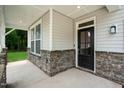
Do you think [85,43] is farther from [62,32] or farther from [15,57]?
[15,57]

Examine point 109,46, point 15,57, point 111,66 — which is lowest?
point 15,57

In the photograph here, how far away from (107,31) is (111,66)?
47.0 inches

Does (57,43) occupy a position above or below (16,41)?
below

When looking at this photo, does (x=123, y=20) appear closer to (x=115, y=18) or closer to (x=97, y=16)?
(x=115, y=18)

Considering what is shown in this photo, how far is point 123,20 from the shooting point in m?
3.52

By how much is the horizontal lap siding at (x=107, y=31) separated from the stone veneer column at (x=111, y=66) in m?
0.20

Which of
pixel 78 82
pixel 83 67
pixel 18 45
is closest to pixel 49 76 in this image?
pixel 78 82

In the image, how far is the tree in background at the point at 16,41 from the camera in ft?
70.8

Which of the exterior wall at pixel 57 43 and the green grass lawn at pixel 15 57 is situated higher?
the exterior wall at pixel 57 43

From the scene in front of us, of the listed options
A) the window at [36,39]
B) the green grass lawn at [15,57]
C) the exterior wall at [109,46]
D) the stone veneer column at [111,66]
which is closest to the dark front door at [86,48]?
the exterior wall at [109,46]

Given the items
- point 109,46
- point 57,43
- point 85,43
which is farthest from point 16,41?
point 109,46

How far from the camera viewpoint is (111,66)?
3846 millimetres

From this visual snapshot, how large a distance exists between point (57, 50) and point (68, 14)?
5.49 feet

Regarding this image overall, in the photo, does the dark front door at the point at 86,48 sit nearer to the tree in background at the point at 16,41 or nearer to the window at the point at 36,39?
the window at the point at 36,39
